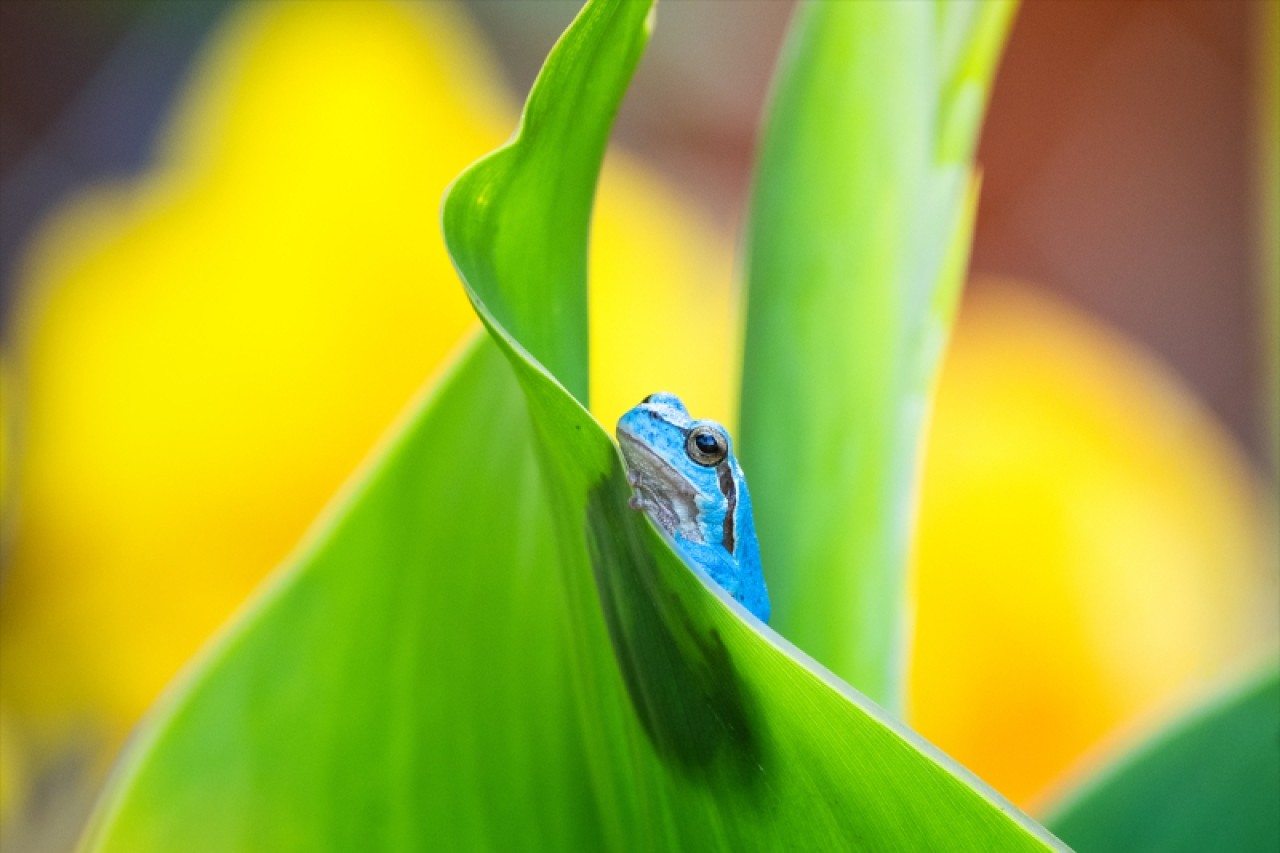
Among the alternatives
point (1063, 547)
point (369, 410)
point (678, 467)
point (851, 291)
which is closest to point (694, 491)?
point (678, 467)

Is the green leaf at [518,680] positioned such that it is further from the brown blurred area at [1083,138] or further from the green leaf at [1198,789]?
the brown blurred area at [1083,138]

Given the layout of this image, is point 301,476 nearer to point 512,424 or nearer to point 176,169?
point 176,169

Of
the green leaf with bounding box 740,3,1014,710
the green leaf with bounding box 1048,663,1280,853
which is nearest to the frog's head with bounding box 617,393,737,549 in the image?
the green leaf with bounding box 740,3,1014,710

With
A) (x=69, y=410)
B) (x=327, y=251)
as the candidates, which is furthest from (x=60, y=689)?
(x=327, y=251)

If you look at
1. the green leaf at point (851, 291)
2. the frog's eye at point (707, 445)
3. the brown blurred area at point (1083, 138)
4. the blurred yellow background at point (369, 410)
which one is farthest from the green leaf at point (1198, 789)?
the brown blurred area at point (1083, 138)

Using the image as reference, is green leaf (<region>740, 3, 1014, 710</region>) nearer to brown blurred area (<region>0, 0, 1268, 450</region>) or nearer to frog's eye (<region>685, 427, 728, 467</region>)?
frog's eye (<region>685, 427, 728, 467</region>)

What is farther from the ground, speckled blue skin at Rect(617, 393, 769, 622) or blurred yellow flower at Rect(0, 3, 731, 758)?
blurred yellow flower at Rect(0, 3, 731, 758)

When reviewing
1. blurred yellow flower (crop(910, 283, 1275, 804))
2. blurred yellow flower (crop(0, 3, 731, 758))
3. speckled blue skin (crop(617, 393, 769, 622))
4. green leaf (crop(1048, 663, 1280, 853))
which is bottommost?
blurred yellow flower (crop(910, 283, 1275, 804))
